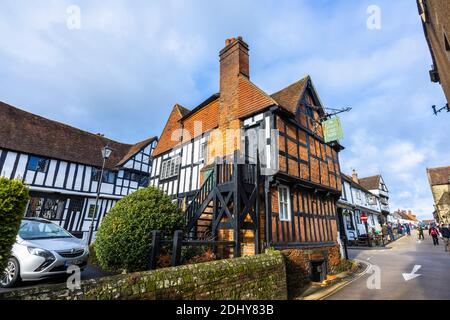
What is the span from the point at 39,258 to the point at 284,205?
7635mm

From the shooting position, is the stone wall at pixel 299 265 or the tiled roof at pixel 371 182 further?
the tiled roof at pixel 371 182

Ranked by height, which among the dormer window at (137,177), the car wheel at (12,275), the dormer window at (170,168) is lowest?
the car wheel at (12,275)

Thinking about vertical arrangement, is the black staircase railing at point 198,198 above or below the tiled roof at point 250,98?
below

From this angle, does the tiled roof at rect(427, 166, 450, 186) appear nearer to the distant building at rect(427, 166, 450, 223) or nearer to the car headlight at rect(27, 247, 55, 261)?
the distant building at rect(427, 166, 450, 223)

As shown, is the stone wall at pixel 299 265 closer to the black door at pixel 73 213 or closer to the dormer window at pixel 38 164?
the black door at pixel 73 213

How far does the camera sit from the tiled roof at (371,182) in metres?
36.5

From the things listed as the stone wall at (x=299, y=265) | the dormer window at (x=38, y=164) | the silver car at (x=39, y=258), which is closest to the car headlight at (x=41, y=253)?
the silver car at (x=39, y=258)

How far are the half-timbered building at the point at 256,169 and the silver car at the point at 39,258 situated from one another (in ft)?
11.9

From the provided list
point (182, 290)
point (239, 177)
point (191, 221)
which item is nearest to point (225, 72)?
point (239, 177)

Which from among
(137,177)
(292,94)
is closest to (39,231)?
(292,94)

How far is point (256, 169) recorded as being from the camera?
27.3 feet

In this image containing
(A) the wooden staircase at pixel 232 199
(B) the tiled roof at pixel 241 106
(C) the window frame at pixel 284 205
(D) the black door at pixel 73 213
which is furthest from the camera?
(D) the black door at pixel 73 213

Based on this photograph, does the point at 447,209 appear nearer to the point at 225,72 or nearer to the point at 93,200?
the point at 225,72

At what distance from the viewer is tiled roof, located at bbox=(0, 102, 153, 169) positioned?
52.4 feet
